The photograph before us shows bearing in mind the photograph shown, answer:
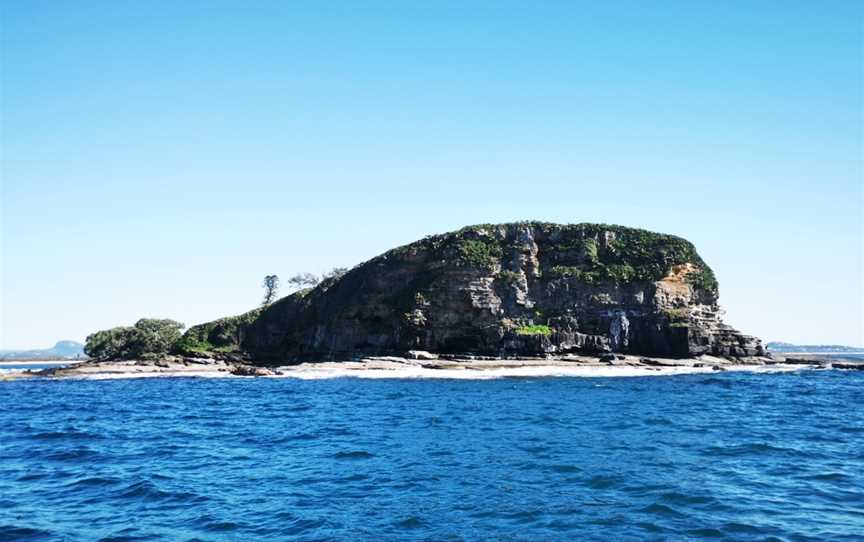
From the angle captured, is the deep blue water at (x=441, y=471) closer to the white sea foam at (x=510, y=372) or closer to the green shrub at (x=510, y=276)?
the white sea foam at (x=510, y=372)

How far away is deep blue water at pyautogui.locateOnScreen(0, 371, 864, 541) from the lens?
13812 millimetres

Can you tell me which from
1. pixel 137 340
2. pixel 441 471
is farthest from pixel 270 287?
pixel 441 471

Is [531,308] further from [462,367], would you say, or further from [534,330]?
[462,367]

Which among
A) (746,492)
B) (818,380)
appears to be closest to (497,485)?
(746,492)

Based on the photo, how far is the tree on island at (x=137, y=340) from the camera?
92688 mm

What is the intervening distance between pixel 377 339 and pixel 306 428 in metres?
58.9

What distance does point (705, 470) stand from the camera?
1888cm

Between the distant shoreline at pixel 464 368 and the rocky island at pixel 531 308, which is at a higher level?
the rocky island at pixel 531 308

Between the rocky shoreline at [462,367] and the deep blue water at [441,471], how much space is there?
2860 centimetres

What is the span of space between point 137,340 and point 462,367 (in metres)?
52.3

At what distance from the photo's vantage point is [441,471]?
1908cm

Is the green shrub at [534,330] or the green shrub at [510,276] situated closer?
the green shrub at [534,330]

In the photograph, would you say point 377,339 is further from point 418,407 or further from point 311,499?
point 311,499

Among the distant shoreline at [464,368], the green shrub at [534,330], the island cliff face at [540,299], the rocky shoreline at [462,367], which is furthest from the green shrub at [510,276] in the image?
the distant shoreline at [464,368]
